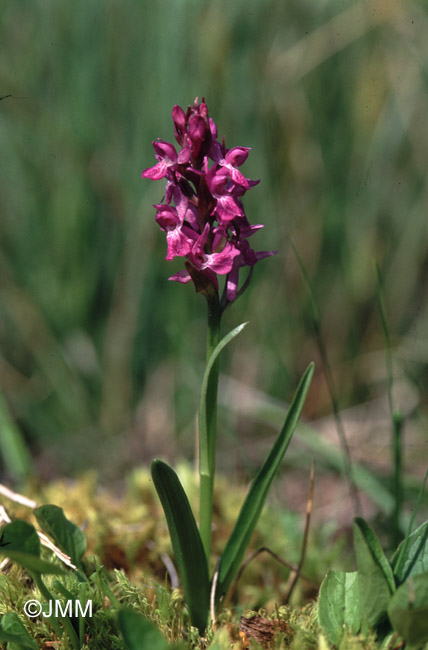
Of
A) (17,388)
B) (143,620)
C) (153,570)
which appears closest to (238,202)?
(143,620)

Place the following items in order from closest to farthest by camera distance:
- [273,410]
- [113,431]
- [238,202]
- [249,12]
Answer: [238,202], [273,410], [249,12], [113,431]

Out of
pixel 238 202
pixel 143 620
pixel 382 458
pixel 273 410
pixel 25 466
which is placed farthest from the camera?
pixel 382 458

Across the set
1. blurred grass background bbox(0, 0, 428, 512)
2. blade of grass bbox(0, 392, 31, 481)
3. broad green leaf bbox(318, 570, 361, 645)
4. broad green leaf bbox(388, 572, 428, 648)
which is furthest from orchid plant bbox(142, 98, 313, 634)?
blurred grass background bbox(0, 0, 428, 512)

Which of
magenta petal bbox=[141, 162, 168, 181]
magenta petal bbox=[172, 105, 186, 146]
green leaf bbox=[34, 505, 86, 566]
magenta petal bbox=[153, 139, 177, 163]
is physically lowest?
green leaf bbox=[34, 505, 86, 566]

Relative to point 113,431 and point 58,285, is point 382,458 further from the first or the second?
point 58,285

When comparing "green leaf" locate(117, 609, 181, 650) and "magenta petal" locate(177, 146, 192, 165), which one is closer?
"green leaf" locate(117, 609, 181, 650)

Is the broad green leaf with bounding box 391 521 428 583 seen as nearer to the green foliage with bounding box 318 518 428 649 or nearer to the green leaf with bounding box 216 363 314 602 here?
the green foliage with bounding box 318 518 428 649

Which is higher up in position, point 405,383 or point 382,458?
point 405,383
